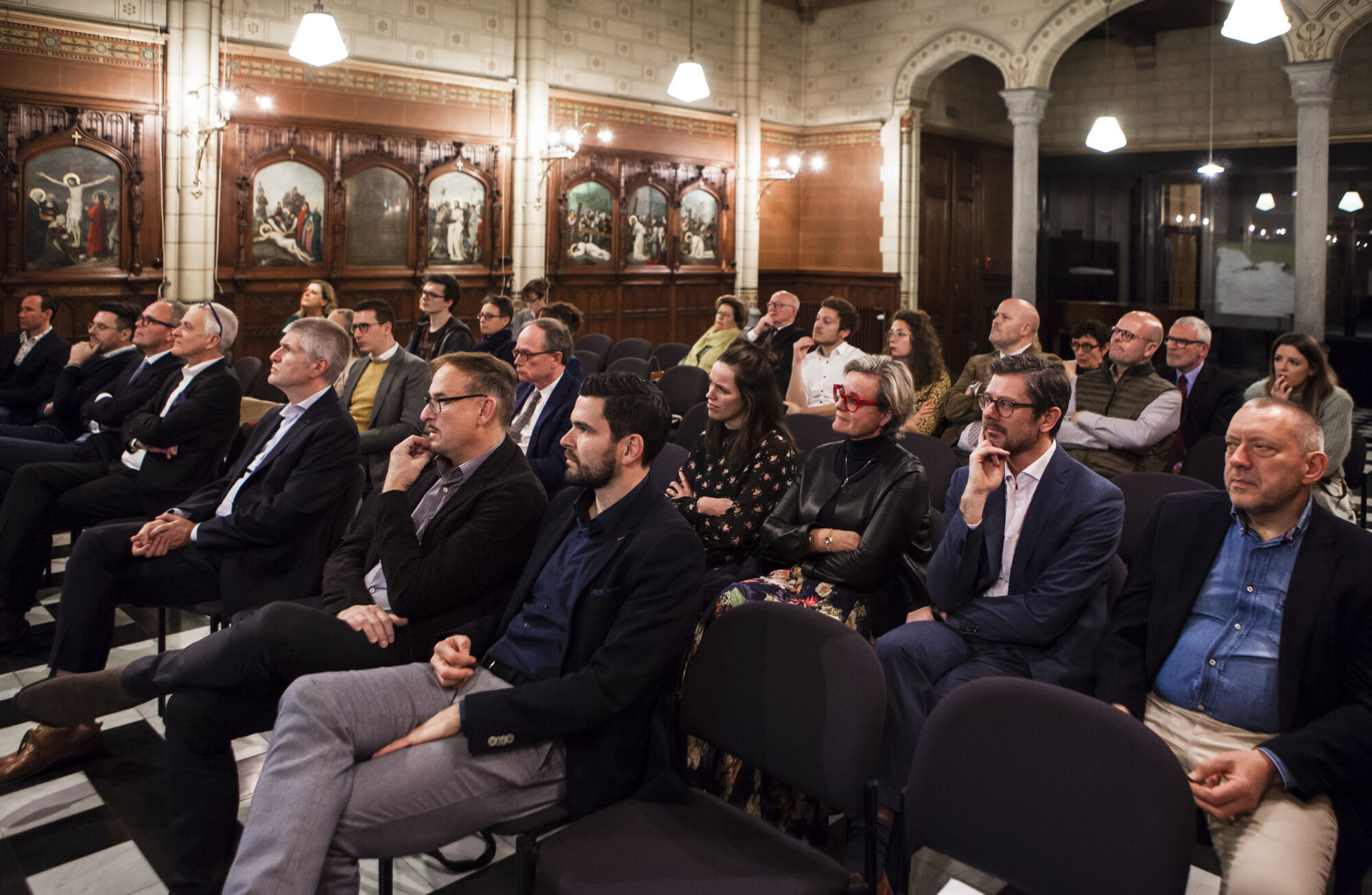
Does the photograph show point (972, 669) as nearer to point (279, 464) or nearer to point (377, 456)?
point (279, 464)

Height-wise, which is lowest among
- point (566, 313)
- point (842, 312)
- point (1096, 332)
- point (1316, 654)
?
point (1316, 654)

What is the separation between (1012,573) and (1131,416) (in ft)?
6.72

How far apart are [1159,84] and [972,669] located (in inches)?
554

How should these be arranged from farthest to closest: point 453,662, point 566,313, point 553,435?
1. point 566,313
2. point 553,435
3. point 453,662

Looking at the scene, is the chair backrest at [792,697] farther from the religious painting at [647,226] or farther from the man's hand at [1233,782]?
the religious painting at [647,226]

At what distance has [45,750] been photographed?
134 inches

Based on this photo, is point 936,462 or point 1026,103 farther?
point 1026,103

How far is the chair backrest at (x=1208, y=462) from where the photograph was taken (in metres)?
4.25

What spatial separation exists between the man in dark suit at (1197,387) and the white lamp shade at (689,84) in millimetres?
5157

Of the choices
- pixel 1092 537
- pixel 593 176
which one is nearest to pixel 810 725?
pixel 1092 537

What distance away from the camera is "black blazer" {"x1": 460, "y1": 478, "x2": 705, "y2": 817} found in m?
2.19

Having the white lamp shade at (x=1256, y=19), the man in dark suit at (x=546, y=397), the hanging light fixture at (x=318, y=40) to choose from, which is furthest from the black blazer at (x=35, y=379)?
the white lamp shade at (x=1256, y=19)

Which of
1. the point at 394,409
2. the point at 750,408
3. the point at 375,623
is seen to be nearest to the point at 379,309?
the point at 394,409

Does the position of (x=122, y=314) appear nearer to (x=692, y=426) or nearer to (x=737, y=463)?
(x=692, y=426)
